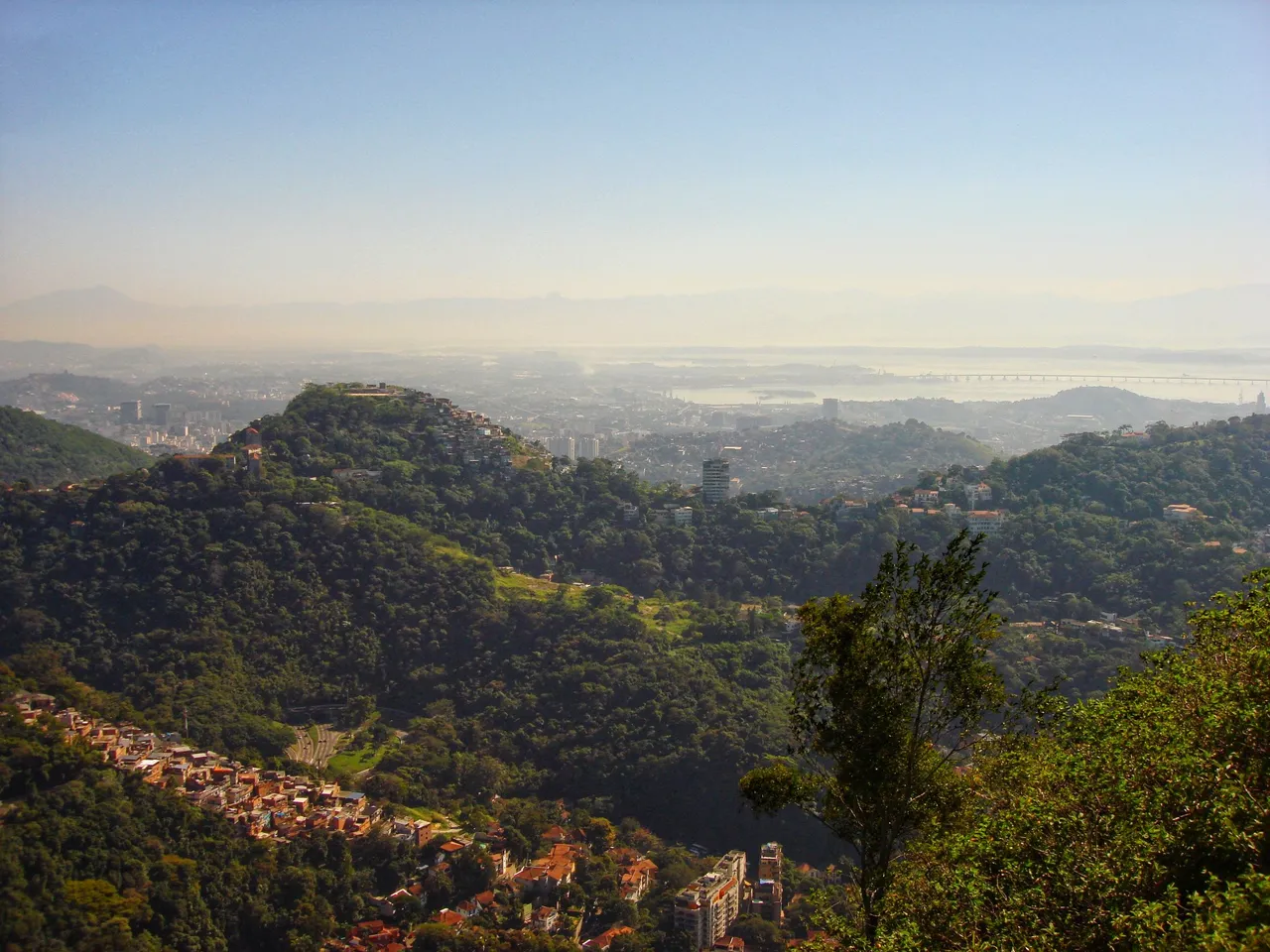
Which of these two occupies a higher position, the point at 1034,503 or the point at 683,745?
the point at 1034,503

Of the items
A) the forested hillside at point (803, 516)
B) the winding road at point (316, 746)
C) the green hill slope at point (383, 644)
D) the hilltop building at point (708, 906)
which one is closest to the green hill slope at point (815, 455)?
the forested hillside at point (803, 516)

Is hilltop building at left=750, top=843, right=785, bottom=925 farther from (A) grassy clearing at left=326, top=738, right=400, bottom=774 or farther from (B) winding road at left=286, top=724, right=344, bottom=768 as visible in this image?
(B) winding road at left=286, top=724, right=344, bottom=768

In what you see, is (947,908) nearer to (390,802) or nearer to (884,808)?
(884,808)

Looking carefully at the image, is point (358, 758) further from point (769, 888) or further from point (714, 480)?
point (714, 480)

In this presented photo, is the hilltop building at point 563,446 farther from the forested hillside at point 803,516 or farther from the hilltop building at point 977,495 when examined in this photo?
the hilltop building at point 977,495

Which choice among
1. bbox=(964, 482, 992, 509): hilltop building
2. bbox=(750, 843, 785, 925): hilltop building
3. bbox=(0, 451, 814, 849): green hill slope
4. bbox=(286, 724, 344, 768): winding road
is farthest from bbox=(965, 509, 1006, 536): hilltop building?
bbox=(286, 724, 344, 768): winding road

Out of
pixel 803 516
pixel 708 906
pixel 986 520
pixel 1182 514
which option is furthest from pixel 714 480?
Answer: pixel 708 906

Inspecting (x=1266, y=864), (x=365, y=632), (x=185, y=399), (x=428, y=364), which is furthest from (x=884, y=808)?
(x=428, y=364)
